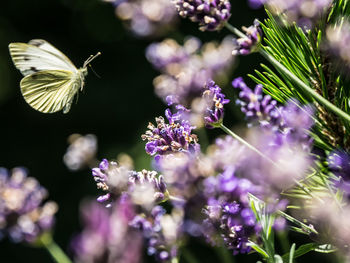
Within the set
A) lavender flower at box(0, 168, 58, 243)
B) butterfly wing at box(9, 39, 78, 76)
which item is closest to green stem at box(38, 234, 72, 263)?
lavender flower at box(0, 168, 58, 243)

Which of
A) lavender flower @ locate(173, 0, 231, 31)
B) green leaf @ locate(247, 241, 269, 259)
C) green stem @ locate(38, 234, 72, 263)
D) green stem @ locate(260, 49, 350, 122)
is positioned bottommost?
green leaf @ locate(247, 241, 269, 259)

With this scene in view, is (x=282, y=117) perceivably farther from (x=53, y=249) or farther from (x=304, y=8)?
(x=53, y=249)

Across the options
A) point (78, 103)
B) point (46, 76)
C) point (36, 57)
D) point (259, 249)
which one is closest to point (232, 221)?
point (259, 249)

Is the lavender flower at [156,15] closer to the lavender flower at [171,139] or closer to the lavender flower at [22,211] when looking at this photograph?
the lavender flower at [171,139]

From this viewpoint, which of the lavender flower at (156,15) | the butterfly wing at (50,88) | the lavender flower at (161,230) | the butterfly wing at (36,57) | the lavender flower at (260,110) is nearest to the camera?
the lavender flower at (161,230)

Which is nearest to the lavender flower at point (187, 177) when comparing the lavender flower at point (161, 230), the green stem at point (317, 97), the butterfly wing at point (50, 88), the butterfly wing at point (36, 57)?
the lavender flower at point (161, 230)

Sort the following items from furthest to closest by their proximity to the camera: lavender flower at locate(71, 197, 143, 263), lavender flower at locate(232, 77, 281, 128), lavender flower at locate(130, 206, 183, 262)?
lavender flower at locate(232, 77, 281, 128), lavender flower at locate(130, 206, 183, 262), lavender flower at locate(71, 197, 143, 263)

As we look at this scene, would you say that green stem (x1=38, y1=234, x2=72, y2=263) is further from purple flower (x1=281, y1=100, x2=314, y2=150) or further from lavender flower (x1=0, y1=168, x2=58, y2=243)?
purple flower (x1=281, y1=100, x2=314, y2=150)
